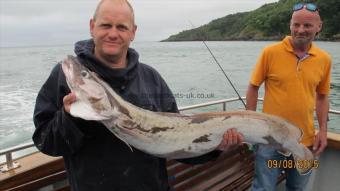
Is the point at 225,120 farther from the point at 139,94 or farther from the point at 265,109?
the point at 265,109

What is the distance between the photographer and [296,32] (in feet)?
11.6

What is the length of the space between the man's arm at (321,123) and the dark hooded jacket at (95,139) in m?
2.13

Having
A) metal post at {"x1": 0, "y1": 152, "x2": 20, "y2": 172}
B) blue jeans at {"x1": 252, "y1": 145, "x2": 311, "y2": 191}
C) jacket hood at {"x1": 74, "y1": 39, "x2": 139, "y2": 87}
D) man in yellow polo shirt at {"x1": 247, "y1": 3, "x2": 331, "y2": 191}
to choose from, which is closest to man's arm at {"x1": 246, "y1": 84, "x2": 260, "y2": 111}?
man in yellow polo shirt at {"x1": 247, "y1": 3, "x2": 331, "y2": 191}

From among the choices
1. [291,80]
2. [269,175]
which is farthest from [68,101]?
[269,175]

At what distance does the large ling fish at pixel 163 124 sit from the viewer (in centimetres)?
205

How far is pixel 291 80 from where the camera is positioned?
11.7 feet

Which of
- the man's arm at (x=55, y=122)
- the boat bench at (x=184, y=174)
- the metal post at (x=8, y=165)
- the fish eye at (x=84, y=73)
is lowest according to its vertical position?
the boat bench at (x=184, y=174)

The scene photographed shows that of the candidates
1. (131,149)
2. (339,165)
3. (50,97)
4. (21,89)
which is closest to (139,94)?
(131,149)

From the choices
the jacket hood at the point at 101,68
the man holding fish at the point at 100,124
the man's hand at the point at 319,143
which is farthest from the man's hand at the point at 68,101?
the man's hand at the point at 319,143

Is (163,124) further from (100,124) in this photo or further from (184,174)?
(184,174)

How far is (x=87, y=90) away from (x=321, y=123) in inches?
113

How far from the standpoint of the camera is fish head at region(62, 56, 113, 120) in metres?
2.03

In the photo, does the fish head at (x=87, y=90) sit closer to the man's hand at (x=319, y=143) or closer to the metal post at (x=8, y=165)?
the metal post at (x=8, y=165)

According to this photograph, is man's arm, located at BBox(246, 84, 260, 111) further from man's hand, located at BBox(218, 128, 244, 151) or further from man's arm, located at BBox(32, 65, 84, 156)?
man's arm, located at BBox(32, 65, 84, 156)
